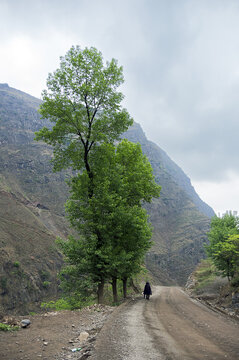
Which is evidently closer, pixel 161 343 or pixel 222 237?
pixel 161 343

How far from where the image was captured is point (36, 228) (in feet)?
239

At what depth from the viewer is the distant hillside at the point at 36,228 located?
172 feet

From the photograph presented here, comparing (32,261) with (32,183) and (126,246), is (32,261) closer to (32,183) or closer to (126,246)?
(126,246)

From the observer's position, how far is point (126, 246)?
57.0 ft

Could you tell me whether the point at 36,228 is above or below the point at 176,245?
above

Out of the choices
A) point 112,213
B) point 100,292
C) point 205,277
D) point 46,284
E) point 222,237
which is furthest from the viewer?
point 46,284

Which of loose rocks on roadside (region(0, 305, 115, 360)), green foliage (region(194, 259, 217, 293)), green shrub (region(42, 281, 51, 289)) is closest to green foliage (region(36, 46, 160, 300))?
loose rocks on roadside (region(0, 305, 115, 360))

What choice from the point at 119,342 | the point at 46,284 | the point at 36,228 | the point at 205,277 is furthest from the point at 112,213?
the point at 36,228

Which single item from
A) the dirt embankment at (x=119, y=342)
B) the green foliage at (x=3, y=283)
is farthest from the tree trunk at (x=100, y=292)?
the green foliage at (x=3, y=283)

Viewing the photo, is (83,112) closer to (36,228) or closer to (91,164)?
(91,164)

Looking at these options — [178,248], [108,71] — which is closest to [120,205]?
[108,71]

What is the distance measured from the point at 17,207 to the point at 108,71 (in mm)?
73229

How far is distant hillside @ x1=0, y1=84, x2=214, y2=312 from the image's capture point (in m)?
52.3

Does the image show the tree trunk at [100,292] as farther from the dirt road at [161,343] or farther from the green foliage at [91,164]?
the dirt road at [161,343]
